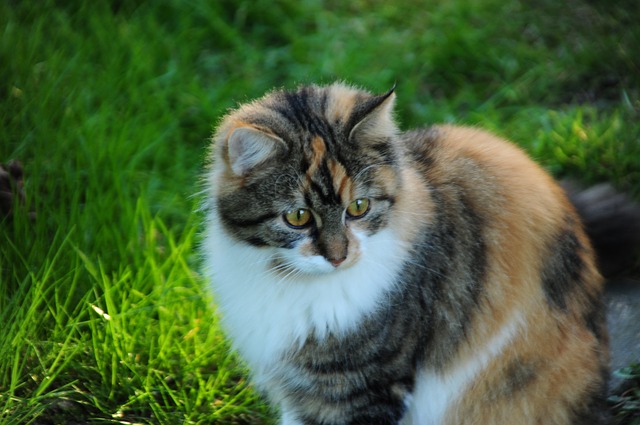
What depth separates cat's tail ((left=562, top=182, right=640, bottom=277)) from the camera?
3.37 meters

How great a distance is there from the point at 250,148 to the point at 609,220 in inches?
60.7

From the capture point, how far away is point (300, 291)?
9.62ft

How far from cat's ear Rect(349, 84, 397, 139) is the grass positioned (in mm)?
1232

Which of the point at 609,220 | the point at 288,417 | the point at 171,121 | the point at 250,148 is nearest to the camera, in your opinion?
the point at 250,148

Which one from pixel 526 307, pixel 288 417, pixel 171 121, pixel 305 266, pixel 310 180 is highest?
pixel 310 180

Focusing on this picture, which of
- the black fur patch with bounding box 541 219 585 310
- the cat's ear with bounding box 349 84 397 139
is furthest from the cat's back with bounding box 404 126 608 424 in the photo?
the cat's ear with bounding box 349 84 397 139

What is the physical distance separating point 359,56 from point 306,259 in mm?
2891

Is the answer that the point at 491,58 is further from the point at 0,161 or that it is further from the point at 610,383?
the point at 0,161

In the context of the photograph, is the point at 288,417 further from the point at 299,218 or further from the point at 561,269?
the point at 561,269

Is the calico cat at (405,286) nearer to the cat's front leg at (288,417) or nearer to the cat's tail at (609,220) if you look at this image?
the cat's front leg at (288,417)

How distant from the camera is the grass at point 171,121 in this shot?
11.3ft

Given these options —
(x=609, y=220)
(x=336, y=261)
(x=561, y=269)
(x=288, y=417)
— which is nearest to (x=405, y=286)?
(x=336, y=261)

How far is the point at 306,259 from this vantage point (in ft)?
9.12

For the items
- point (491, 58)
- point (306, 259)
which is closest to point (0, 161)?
point (306, 259)
